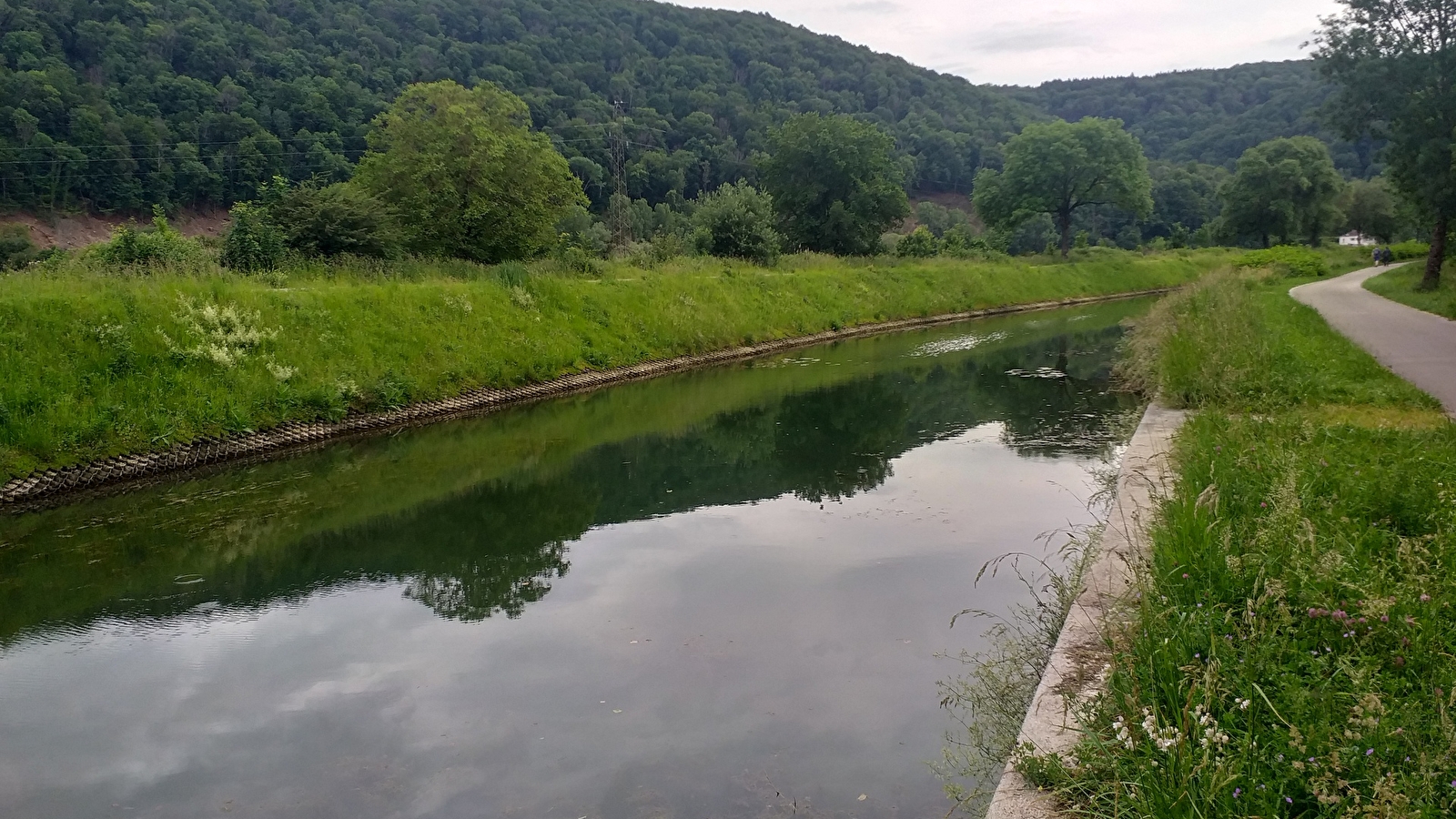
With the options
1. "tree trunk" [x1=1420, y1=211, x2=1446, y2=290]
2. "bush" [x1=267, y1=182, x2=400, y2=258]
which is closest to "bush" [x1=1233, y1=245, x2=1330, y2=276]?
"tree trunk" [x1=1420, y1=211, x2=1446, y2=290]

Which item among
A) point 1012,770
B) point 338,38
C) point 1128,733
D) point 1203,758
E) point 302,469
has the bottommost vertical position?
point 302,469

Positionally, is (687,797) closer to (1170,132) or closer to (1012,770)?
(1012,770)

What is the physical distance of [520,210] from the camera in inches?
1177

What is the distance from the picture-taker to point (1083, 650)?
5.74m

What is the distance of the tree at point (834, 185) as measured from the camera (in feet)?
160

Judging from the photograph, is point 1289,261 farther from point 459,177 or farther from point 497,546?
point 497,546

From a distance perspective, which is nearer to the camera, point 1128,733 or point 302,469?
point 1128,733

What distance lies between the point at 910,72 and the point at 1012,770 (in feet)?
489

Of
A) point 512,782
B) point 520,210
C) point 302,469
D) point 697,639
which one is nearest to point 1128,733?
point 512,782

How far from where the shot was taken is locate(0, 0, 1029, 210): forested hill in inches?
2729

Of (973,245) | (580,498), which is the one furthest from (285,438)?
(973,245)

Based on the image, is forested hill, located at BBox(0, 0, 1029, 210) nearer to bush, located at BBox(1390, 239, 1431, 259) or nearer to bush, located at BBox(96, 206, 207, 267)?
bush, located at BBox(96, 206, 207, 267)

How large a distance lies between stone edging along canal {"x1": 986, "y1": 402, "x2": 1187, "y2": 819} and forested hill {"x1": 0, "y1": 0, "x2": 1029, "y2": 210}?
71.2m

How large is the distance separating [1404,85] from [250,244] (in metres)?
29.5
